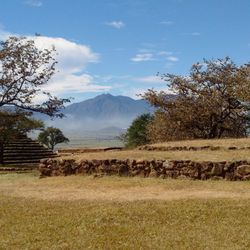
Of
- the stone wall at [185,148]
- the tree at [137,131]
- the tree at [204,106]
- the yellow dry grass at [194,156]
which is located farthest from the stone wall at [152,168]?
the tree at [137,131]

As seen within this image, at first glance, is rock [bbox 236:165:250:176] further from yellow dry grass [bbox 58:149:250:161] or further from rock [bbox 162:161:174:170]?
rock [bbox 162:161:174:170]

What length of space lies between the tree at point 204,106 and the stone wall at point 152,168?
18800 mm

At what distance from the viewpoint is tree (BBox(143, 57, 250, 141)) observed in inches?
1526

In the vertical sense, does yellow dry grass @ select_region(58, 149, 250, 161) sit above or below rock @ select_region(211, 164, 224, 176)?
above

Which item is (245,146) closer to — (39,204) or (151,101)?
(39,204)

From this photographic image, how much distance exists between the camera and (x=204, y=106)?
126 feet

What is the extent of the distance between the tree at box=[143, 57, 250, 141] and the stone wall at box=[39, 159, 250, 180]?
18.8m

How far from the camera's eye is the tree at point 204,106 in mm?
38750

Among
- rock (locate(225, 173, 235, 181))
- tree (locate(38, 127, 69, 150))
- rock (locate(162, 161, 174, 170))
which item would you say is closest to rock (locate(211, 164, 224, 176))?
rock (locate(225, 173, 235, 181))

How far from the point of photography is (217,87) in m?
40.2

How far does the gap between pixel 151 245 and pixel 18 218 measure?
13.8 ft

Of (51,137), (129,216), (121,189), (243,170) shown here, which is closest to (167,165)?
(121,189)

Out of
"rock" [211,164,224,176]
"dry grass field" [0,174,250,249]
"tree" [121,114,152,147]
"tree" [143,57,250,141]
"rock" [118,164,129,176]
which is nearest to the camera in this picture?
"dry grass field" [0,174,250,249]

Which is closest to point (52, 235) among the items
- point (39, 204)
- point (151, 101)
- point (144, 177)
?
point (39, 204)
